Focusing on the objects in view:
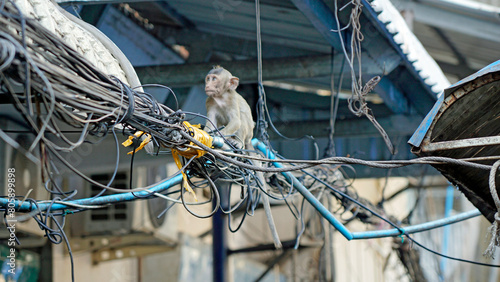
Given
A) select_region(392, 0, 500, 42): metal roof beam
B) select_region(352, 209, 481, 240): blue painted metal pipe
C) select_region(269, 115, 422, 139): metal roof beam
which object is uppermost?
select_region(392, 0, 500, 42): metal roof beam

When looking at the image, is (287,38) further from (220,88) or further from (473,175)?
(473,175)

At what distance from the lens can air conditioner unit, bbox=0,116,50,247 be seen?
28.0 ft

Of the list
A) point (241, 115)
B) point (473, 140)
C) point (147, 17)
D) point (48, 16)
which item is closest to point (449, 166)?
point (473, 140)

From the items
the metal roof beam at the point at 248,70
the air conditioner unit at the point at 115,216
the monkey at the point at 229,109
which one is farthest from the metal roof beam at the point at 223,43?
the monkey at the point at 229,109

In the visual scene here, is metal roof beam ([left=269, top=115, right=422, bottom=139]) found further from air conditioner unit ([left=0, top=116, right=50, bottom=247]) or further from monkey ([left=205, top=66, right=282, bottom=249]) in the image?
air conditioner unit ([left=0, top=116, right=50, bottom=247])

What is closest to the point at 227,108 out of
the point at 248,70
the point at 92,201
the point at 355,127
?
the point at 92,201

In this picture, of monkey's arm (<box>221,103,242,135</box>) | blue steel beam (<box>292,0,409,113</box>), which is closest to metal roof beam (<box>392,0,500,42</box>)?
blue steel beam (<box>292,0,409,113</box>)

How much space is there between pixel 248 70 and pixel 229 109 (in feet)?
7.16

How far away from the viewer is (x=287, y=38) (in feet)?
26.8

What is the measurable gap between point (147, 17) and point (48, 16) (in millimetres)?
5210

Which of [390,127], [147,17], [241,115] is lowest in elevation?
[241,115]

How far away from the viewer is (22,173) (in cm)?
916

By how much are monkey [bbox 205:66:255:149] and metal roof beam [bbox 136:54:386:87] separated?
6.14 feet

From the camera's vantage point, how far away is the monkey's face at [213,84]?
5.21m
